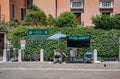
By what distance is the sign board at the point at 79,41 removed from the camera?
35.2 m

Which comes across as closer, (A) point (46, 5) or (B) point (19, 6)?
(A) point (46, 5)

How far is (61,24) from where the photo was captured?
42688 millimetres

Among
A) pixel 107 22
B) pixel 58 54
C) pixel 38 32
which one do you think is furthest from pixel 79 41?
pixel 107 22

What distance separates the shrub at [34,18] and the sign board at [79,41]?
8.77m

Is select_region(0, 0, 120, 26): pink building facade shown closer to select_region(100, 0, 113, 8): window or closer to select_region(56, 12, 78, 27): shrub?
select_region(100, 0, 113, 8): window

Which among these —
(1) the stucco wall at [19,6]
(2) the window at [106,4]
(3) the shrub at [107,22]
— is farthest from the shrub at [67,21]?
(1) the stucco wall at [19,6]

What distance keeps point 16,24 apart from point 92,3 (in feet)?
32.1

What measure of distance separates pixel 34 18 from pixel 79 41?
9.86 meters

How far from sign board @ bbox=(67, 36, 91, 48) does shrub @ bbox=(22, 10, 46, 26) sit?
345 inches

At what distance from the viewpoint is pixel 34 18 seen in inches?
1726

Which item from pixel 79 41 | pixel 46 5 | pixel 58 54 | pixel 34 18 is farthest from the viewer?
pixel 46 5

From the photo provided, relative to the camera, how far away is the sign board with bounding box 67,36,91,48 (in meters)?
35.2

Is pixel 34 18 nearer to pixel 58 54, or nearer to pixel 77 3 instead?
pixel 77 3

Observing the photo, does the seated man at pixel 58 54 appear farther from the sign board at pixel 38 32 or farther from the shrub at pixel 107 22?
the shrub at pixel 107 22
